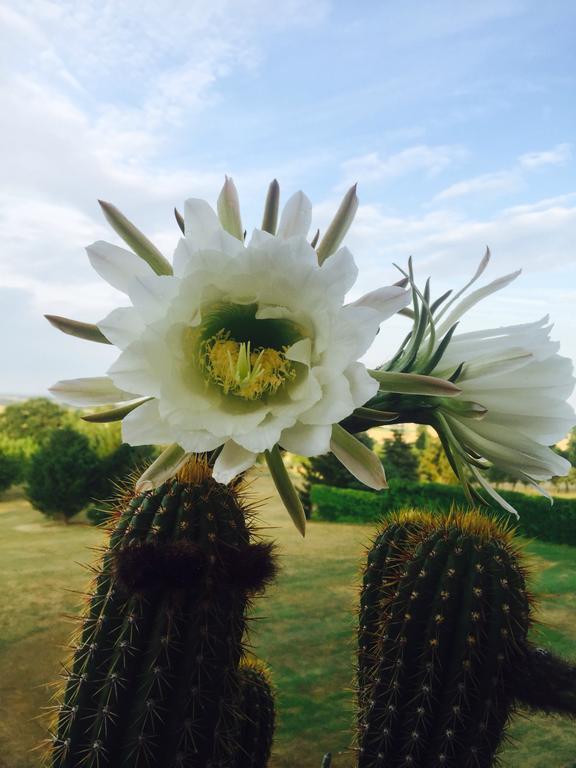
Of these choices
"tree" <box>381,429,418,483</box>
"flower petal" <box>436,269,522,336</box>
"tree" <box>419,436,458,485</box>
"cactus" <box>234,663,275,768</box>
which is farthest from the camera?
"tree" <box>419,436,458,485</box>

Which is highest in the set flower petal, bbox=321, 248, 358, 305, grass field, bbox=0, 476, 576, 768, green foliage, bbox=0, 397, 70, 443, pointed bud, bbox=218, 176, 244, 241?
green foliage, bbox=0, 397, 70, 443

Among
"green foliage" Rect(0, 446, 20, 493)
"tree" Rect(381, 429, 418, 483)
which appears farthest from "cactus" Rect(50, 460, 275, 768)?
"green foliage" Rect(0, 446, 20, 493)

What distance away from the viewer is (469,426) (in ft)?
3.96

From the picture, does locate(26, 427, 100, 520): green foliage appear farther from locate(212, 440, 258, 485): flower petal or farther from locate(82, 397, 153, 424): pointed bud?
locate(212, 440, 258, 485): flower petal

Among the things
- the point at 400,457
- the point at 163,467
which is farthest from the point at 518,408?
the point at 400,457

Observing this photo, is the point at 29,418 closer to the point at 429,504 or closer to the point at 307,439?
the point at 429,504

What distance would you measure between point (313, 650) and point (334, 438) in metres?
5.09

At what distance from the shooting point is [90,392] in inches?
40.6

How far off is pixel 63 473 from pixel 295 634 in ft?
19.4

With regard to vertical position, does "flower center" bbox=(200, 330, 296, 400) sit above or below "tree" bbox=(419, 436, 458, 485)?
below

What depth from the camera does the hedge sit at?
1009cm

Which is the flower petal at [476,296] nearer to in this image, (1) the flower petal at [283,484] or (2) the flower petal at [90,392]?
(1) the flower petal at [283,484]

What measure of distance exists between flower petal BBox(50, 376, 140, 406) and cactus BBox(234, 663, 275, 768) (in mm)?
1332

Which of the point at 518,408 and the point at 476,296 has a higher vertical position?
the point at 476,296
